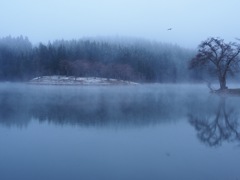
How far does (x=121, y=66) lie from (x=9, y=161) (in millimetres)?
105062

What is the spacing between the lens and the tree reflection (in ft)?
42.8

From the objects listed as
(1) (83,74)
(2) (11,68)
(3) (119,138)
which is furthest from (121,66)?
(3) (119,138)

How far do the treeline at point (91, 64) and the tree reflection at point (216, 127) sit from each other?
300 feet

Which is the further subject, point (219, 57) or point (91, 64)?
point (91, 64)

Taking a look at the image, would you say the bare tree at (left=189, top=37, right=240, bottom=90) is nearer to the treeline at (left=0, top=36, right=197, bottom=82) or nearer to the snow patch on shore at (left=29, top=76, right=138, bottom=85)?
the snow patch on shore at (left=29, top=76, right=138, bottom=85)

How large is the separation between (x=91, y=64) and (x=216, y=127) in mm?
99198

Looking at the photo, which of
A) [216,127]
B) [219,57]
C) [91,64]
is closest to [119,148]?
[216,127]

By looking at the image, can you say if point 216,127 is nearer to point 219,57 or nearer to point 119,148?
point 119,148

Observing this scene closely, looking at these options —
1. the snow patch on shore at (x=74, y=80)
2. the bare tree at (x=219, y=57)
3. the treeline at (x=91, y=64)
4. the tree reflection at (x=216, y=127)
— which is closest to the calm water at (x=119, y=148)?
the tree reflection at (x=216, y=127)

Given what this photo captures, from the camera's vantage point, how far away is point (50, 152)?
34.8 ft

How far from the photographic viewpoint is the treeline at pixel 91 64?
112 meters

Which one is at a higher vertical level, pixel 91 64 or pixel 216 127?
pixel 91 64

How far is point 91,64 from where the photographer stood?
11344cm

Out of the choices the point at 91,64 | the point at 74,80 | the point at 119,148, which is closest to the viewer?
the point at 119,148
